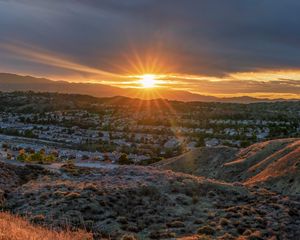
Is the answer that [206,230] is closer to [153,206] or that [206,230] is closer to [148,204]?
[153,206]

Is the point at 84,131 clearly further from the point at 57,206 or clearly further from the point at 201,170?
the point at 57,206

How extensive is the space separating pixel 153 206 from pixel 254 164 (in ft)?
64.2

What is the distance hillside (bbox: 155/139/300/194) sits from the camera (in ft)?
113

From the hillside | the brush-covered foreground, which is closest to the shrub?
the brush-covered foreground

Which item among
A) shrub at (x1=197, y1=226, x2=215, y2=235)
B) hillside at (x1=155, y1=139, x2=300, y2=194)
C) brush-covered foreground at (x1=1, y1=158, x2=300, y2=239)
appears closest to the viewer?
shrub at (x1=197, y1=226, x2=215, y2=235)

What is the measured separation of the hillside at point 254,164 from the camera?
34562 millimetres

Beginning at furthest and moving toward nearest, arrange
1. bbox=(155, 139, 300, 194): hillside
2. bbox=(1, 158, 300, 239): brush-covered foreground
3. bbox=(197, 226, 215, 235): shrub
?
1. bbox=(155, 139, 300, 194): hillside
2. bbox=(1, 158, 300, 239): brush-covered foreground
3. bbox=(197, 226, 215, 235): shrub

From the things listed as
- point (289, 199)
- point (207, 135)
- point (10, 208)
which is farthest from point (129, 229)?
point (207, 135)

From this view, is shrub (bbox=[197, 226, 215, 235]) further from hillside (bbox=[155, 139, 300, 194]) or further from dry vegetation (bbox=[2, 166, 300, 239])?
hillside (bbox=[155, 139, 300, 194])

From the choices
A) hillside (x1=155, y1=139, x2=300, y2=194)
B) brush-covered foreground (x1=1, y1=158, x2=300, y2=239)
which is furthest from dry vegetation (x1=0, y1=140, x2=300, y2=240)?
hillside (x1=155, y1=139, x2=300, y2=194)

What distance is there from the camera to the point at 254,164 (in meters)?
43.6

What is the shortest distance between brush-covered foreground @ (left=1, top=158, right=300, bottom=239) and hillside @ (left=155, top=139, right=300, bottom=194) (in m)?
2.76

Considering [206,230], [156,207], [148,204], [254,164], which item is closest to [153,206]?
[156,207]

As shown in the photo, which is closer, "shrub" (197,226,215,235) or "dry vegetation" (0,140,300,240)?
"shrub" (197,226,215,235)
